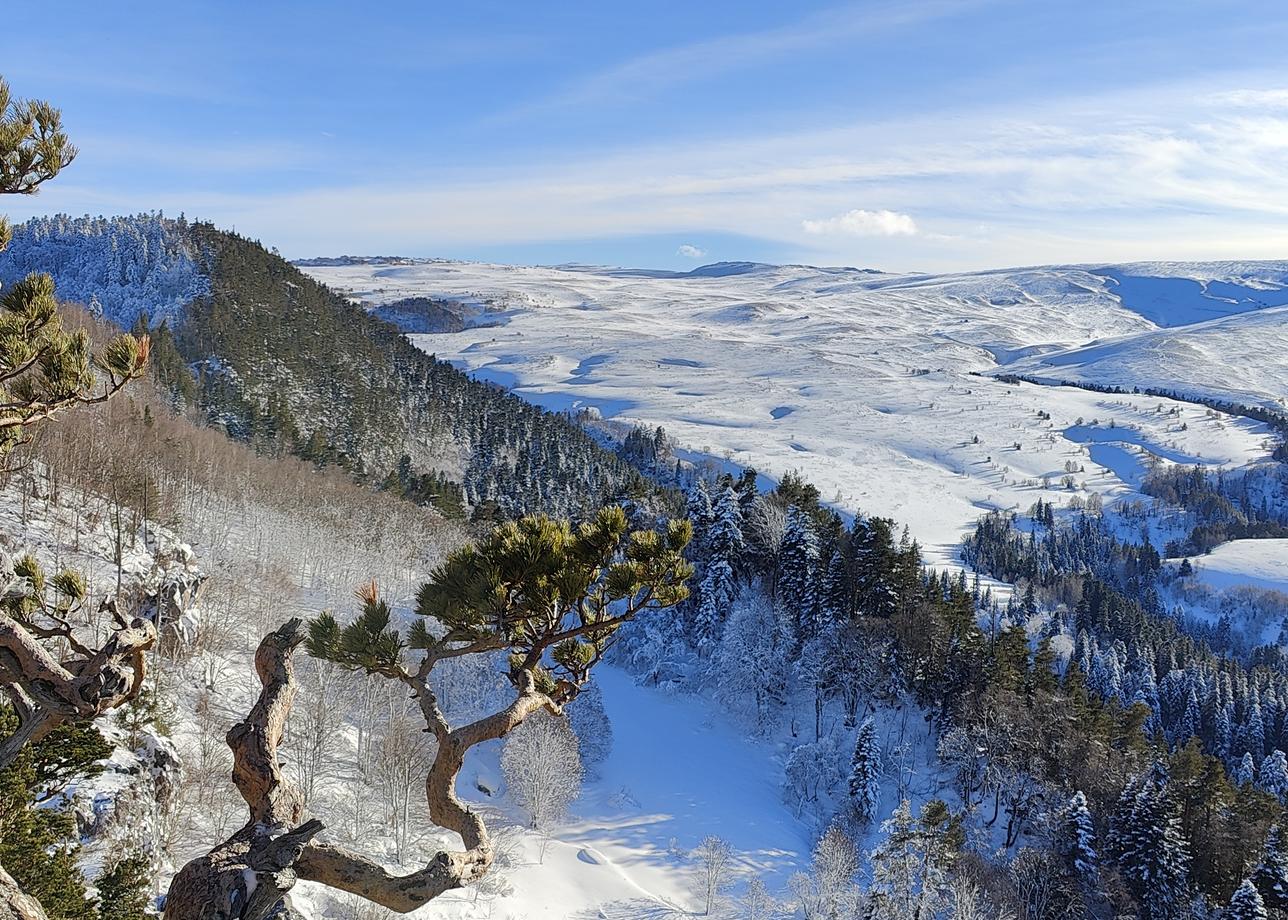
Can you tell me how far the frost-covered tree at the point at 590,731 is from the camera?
160ft

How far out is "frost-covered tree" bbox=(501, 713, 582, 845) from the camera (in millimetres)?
39938

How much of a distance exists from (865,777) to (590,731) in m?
17.2

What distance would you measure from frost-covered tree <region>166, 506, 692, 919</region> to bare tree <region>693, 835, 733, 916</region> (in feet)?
A: 118

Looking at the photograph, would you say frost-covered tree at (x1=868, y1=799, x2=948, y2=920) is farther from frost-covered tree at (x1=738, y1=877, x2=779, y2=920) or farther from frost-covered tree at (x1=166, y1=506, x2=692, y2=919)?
frost-covered tree at (x1=166, y1=506, x2=692, y2=919)

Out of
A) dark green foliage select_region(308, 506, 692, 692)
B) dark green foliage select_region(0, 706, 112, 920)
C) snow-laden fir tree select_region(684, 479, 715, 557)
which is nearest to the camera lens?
dark green foliage select_region(308, 506, 692, 692)

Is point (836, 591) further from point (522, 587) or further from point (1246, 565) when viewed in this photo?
point (1246, 565)

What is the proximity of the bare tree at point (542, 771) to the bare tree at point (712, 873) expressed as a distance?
7593 millimetres

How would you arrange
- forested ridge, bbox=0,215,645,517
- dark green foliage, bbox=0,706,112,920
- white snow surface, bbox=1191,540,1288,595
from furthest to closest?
1. white snow surface, bbox=1191,540,1288,595
2. forested ridge, bbox=0,215,645,517
3. dark green foliage, bbox=0,706,112,920

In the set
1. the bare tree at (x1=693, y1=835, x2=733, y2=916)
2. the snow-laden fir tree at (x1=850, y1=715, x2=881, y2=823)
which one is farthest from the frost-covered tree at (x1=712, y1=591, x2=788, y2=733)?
the bare tree at (x1=693, y1=835, x2=733, y2=916)

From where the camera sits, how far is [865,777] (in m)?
46.8

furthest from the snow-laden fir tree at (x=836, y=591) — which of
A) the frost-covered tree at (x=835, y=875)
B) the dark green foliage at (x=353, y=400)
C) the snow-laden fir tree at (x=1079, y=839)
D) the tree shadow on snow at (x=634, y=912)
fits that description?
the dark green foliage at (x=353, y=400)

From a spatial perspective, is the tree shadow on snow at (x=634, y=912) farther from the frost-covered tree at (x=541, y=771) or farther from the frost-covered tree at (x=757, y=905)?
the frost-covered tree at (x=541, y=771)

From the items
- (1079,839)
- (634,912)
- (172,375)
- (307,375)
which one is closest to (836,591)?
(1079,839)

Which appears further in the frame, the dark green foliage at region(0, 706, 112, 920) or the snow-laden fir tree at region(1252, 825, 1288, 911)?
the snow-laden fir tree at region(1252, 825, 1288, 911)
